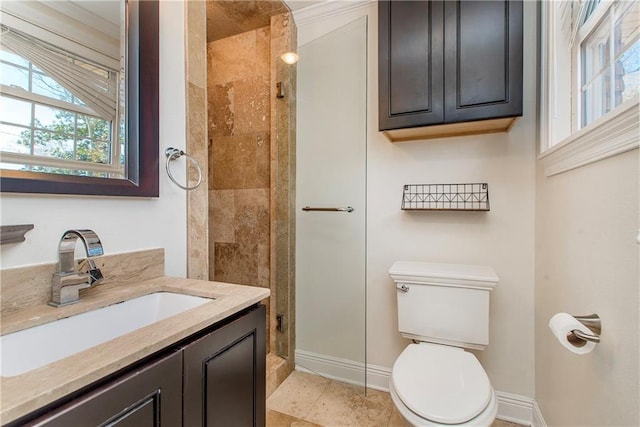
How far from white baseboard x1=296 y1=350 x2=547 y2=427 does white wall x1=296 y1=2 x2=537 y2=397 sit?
0.16 ft

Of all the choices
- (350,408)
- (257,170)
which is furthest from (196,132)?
(350,408)

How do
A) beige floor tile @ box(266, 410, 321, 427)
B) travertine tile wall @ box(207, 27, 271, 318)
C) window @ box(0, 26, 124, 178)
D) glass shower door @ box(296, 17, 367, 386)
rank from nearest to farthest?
window @ box(0, 26, 124, 178) → beige floor tile @ box(266, 410, 321, 427) → glass shower door @ box(296, 17, 367, 386) → travertine tile wall @ box(207, 27, 271, 318)

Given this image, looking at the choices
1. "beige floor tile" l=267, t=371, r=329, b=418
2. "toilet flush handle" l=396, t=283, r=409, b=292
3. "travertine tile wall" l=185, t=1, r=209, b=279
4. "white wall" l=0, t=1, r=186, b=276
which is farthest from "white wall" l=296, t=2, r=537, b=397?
"white wall" l=0, t=1, r=186, b=276

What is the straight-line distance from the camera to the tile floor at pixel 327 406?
156cm

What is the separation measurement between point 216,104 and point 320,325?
178 cm

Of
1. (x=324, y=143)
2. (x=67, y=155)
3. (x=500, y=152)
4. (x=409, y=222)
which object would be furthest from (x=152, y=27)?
(x=500, y=152)

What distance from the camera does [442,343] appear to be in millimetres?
1495

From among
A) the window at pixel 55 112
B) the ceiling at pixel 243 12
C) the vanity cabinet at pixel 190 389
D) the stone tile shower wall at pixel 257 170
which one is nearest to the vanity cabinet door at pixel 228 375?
the vanity cabinet at pixel 190 389

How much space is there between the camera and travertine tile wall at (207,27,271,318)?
209cm

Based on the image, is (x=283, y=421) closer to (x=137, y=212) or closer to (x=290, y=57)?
(x=137, y=212)

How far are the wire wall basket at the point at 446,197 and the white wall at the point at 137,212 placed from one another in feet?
3.99

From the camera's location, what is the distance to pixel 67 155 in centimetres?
89

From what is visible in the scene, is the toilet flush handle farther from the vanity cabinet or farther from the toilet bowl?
the vanity cabinet

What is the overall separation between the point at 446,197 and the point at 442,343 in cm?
77
